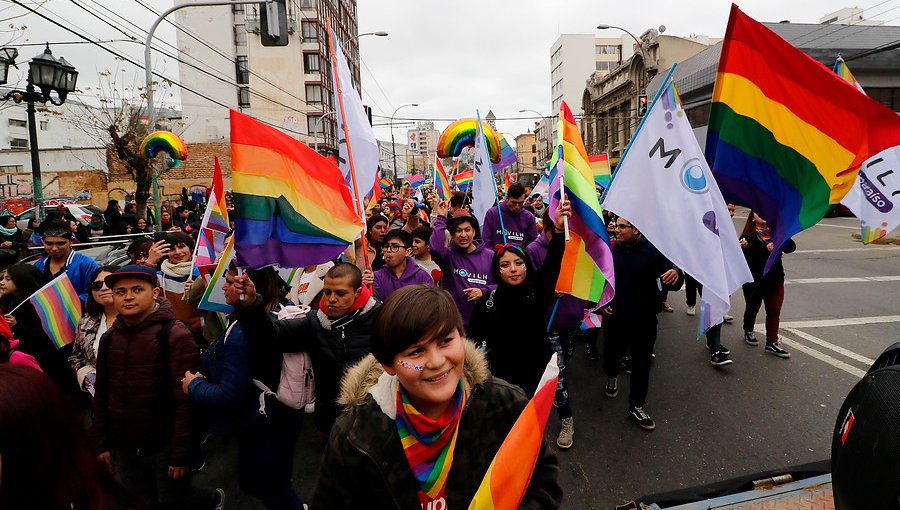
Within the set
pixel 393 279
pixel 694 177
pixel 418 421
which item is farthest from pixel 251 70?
pixel 418 421

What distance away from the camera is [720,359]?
5.23 m

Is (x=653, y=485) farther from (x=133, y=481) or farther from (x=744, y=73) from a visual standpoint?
(x=133, y=481)

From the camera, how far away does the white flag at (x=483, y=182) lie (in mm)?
5893

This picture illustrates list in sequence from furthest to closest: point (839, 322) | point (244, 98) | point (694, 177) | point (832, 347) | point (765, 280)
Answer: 1. point (244, 98)
2. point (839, 322)
3. point (832, 347)
4. point (765, 280)
5. point (694, 177)

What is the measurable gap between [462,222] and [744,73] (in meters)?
2.52

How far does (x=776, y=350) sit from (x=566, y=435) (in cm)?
325

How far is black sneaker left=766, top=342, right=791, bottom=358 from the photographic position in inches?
212

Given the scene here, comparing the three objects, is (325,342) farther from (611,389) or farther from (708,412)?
(708,412)

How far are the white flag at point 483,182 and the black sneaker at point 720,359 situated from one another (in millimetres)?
3027

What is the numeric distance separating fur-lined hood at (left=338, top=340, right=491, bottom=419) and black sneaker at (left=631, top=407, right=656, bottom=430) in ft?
9.99

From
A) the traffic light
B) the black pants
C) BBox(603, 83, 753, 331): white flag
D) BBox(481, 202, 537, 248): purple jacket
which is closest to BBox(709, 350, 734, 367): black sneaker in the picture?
the black pants

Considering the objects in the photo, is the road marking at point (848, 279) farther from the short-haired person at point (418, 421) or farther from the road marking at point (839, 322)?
the short-haired person at point (418, 421)

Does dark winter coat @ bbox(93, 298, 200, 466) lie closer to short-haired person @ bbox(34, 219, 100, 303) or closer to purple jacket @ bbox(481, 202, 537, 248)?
short-haired person @ bbox(34, 219, 100, 303)

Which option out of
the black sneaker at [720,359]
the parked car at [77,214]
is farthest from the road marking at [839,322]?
the parked car at [77,214]
